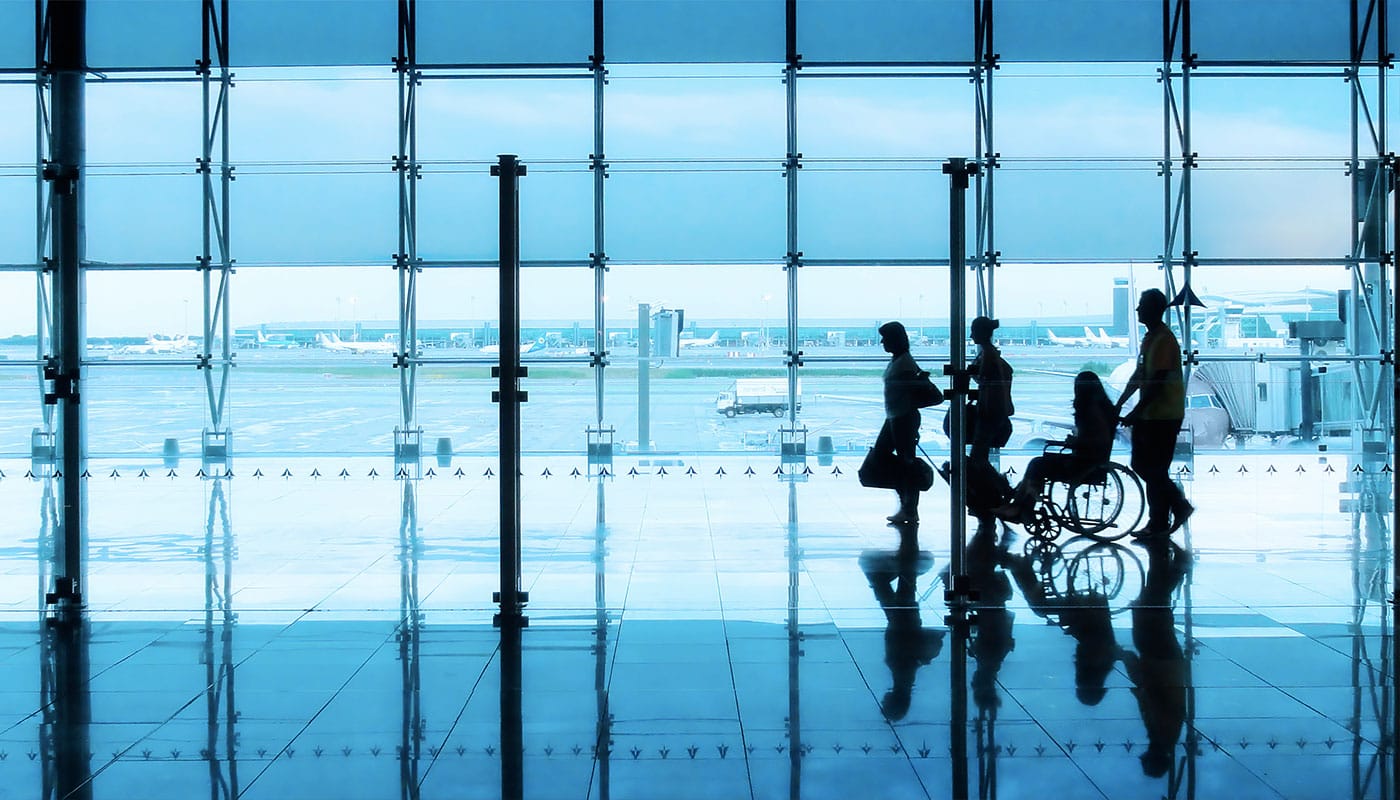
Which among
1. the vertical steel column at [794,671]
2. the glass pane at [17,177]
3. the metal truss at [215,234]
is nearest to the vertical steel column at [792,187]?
the vertical steel column at [794,671]

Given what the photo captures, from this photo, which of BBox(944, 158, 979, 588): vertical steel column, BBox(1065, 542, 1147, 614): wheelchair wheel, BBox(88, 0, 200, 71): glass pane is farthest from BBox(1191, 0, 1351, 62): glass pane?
BBox(88, 0, 200, 71): glass pane

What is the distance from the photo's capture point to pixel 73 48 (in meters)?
10.8

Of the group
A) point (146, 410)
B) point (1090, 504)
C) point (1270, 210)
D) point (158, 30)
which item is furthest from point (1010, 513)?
point (146, 410)

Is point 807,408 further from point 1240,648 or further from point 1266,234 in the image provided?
point 1240,648

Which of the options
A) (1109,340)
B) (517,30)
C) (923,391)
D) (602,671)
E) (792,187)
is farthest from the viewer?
(792,187)

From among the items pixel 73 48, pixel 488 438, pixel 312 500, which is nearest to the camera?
pixel 312 500

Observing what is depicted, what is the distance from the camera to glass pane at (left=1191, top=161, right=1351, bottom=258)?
10.9m

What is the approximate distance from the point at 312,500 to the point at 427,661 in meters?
4.70

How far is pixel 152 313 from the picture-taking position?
1127 centimetres

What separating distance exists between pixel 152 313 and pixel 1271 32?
29.4 feet

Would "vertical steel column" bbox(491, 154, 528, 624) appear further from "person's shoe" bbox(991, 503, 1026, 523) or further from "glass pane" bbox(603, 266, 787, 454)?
"glass pane" bbox(603, 266, 787, 454)

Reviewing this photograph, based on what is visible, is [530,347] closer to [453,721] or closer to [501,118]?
[501,118]

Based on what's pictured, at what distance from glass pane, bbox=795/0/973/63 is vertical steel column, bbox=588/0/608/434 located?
1.52 metres

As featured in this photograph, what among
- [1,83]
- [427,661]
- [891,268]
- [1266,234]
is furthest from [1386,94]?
[1,83]
